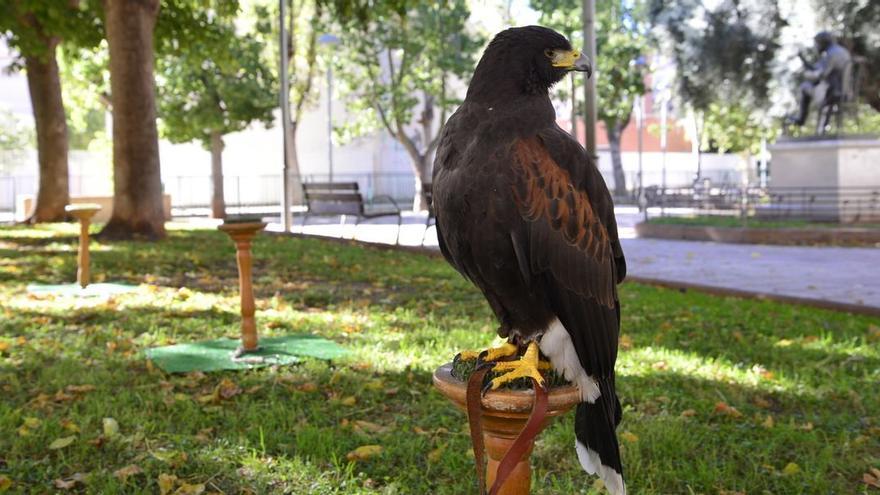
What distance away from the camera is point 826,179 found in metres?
17.0

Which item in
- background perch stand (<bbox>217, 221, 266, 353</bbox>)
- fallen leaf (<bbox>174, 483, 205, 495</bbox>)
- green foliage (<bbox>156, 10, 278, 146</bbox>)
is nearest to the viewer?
fallen leaf (<bbox>174, 483, 205, 495</bbox>)

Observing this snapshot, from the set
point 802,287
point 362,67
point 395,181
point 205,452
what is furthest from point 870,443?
point 395,181

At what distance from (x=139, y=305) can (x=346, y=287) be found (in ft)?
7.11

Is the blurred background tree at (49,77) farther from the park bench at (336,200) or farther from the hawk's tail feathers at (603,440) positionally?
the hawk's tail feathers at (603,440)

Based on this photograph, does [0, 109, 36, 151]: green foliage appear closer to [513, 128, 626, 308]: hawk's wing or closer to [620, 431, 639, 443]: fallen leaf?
[620, 431, 639, 443]: fallen leaf

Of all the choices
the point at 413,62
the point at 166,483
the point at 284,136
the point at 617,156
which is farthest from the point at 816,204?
the point at 617,156

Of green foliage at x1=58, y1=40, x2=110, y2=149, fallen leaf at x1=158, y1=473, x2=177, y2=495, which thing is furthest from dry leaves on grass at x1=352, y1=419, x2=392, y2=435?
green foliage at x1=58, y1=40, x2=110, y2=149

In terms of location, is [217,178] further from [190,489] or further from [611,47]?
[190,489]

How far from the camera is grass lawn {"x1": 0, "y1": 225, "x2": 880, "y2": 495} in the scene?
129 inches

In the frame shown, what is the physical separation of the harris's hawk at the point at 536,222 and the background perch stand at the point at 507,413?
0.26ft

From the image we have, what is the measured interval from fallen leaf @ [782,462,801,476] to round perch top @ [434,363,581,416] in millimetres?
1793

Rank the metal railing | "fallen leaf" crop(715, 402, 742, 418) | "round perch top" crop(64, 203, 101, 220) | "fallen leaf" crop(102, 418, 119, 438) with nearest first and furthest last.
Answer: "fallen leaf" crop(102, 418, 119, 438) < "fallen leaf" crop(715, 402, 742, 418) < "round perch top" crop(64, 203, 101, 220) < the metal railing

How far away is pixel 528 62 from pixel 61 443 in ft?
8.96

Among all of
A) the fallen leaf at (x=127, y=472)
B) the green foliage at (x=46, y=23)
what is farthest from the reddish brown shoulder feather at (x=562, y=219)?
the green foliage at (x=46, y=23)
